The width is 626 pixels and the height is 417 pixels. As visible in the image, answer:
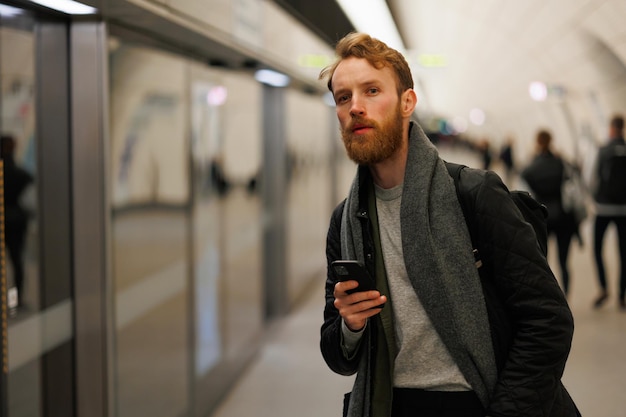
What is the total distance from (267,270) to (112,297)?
202 inches

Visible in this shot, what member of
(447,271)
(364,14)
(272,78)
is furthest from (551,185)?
(447,271)

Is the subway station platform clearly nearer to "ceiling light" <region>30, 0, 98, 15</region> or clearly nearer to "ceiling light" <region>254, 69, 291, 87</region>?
"ceiling light" <region>254, 69, 291, 87</region>

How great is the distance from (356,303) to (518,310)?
0.41 metres

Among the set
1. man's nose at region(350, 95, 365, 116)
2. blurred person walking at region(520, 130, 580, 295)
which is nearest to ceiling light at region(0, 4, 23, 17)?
man's nose at region(350, 95, 365, 116)

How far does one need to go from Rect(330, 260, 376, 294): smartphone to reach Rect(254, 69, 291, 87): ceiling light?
19.9 ft

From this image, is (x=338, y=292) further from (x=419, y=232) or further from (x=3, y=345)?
(x=3, y=345)

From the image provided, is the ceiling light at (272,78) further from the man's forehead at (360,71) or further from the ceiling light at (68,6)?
the man's forehead at (360,71)

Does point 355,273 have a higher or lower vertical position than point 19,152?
lower

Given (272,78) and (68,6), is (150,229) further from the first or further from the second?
(272,78)

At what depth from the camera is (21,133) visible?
3904 mm

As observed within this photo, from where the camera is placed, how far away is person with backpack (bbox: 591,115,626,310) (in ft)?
26.5

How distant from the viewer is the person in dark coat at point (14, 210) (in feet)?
12.0

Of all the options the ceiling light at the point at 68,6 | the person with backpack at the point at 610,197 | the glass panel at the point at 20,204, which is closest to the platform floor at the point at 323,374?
the person with backpack at the point at 610,197

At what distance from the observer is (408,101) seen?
7.52ft
